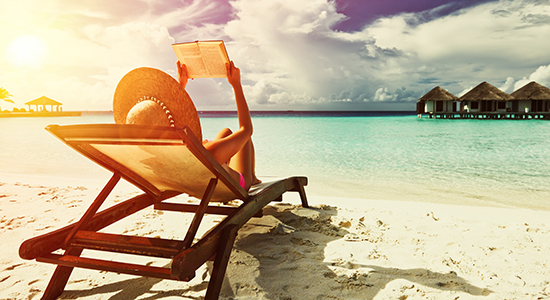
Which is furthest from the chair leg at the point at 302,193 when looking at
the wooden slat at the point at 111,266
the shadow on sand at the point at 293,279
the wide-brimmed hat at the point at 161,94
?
the wooden slat at the point at 111,266

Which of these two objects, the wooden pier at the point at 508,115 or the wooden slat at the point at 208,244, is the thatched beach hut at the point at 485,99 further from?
the wooden slat at the point at 208,244

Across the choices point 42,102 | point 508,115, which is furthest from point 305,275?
point 42,102

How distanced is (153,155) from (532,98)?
39.8m

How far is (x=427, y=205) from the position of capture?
409 cm

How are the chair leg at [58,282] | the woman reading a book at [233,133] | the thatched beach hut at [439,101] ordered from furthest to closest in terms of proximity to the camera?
the thatched beach hut at [439,101] < the woman reading a book at [233,133] < the chair leg at [58,282]

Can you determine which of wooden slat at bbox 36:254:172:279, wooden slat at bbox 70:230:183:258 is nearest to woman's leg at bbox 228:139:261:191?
wooden slat at bbox 70:230:183:258

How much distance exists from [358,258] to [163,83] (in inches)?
71.2

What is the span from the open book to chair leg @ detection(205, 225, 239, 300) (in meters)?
1.10

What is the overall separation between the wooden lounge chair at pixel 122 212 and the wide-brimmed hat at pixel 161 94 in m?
0.17

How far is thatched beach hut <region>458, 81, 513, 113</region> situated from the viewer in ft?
107

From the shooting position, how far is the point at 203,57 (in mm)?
2230

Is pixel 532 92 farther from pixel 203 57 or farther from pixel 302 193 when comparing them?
pixel 203 57

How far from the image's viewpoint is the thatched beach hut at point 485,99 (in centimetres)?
3247

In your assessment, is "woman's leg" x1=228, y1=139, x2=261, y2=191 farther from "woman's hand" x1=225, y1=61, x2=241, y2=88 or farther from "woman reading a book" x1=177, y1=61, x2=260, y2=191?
"woman's hand" x1=225, y1=61, x2=241, y2=88
